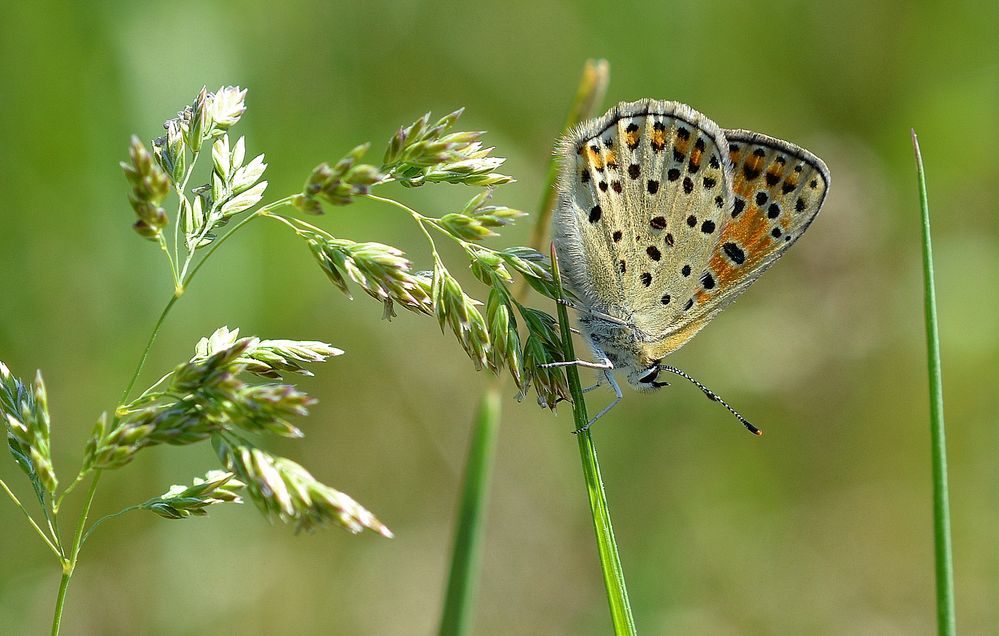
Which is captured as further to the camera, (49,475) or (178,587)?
(178,587)

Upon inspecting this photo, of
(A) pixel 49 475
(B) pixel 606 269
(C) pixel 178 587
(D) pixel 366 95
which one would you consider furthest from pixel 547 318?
(D) pixel 366 95

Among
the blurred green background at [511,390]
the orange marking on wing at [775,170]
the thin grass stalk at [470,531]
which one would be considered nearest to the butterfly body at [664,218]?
the orange marking on wing at [775,170]

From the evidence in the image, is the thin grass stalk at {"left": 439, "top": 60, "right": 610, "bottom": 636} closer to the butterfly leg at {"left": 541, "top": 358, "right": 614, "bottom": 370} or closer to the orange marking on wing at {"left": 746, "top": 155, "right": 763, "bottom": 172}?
the butterfly leg at {"left": 541, "top": 358, "right": 614, "bottom": 370}

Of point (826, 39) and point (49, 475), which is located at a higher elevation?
point (826, 39)

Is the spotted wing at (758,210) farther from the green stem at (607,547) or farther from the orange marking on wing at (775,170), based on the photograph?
the green stem at (607,547)

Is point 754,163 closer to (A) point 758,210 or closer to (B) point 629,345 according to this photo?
(A) point 758,210

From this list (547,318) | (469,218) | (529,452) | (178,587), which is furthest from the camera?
(529,452)

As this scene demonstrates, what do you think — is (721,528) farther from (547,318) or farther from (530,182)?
(547,318)

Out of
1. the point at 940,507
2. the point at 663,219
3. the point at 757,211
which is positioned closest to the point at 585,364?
the point at 663,219

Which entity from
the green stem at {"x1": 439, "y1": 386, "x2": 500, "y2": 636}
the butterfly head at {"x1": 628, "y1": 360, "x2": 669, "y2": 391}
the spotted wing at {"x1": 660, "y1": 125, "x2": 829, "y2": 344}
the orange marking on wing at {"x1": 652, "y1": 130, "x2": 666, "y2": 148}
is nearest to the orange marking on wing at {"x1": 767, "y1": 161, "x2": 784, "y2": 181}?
the spotted wing at {"x1": 660, "y1": 125, "x2": 829, "y2": 344}

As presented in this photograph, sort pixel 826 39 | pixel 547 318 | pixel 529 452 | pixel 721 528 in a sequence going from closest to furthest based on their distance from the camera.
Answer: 1. pixel 547 318
2. pixel 721 528
3. pixel 529 452
4. pixel 826 39
